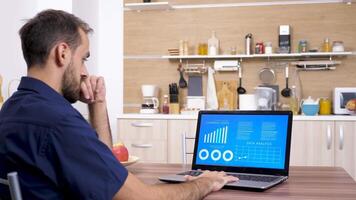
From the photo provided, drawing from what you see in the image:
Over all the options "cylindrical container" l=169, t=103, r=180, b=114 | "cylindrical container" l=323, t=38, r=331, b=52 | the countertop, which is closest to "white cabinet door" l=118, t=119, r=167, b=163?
the countertop

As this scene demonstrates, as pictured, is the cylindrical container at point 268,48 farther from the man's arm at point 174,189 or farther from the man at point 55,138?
the man at point 55,138

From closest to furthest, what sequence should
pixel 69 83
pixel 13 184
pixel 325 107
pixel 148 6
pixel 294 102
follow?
pixel 13 184 → pixel 69 83 → pixel 325 107 → pixel 294 102 → pixel 148 6

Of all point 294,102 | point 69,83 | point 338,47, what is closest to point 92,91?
point 69,83

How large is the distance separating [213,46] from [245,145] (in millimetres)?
2602

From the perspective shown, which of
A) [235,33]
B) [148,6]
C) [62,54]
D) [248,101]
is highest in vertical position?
[148,6]

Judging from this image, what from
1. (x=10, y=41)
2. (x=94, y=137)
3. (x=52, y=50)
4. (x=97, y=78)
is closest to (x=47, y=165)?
(x=94, y=137)

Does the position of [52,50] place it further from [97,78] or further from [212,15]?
[212,15]

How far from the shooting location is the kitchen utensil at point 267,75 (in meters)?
4.18

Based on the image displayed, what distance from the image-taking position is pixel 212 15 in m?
4.32

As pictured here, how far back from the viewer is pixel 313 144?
12.0 ft

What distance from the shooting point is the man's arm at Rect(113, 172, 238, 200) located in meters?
1.15

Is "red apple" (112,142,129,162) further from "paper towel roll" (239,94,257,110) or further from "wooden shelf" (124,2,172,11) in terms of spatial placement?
"wooden shelf" (124,2,172,11)

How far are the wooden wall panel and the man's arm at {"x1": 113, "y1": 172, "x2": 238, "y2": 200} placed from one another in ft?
9.51

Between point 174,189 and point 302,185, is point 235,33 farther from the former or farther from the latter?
point 174,189
